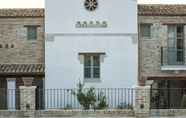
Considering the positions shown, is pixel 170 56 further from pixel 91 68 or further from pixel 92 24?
pixel 92 24

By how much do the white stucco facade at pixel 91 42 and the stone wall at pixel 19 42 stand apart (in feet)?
7.59

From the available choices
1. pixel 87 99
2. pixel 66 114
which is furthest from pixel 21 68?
pixel 66 114

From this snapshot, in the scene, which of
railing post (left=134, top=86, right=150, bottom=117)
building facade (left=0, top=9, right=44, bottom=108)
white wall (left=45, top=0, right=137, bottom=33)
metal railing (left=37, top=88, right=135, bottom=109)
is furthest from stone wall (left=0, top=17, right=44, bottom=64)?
railing post (left=134, top=86, right=150, bottom=117)

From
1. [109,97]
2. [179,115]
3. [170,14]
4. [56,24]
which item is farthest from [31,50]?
[179,115]

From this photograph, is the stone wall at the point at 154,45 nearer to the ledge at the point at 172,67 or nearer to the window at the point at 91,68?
the ledge at the point at 172,67

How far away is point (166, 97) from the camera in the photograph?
3256cm

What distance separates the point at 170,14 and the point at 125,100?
6.29 m

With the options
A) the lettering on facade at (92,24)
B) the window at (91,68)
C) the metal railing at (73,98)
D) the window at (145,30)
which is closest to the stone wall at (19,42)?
the lettering on facade at (92,24)

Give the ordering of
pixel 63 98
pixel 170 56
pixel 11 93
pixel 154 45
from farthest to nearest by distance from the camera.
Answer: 1. pixel 154 45
2. pixel 170 56
3. pixel 11 93
4. pixel 63 98

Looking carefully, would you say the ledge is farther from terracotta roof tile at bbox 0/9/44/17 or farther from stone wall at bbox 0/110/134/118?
stone wall at bbox 0/110/134/118

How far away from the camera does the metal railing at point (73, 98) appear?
30.1 meters

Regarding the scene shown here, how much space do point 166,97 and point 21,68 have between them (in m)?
8.54

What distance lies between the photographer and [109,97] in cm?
3081

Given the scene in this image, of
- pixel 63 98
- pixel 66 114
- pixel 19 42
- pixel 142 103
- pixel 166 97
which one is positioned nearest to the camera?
pixel 142 103
